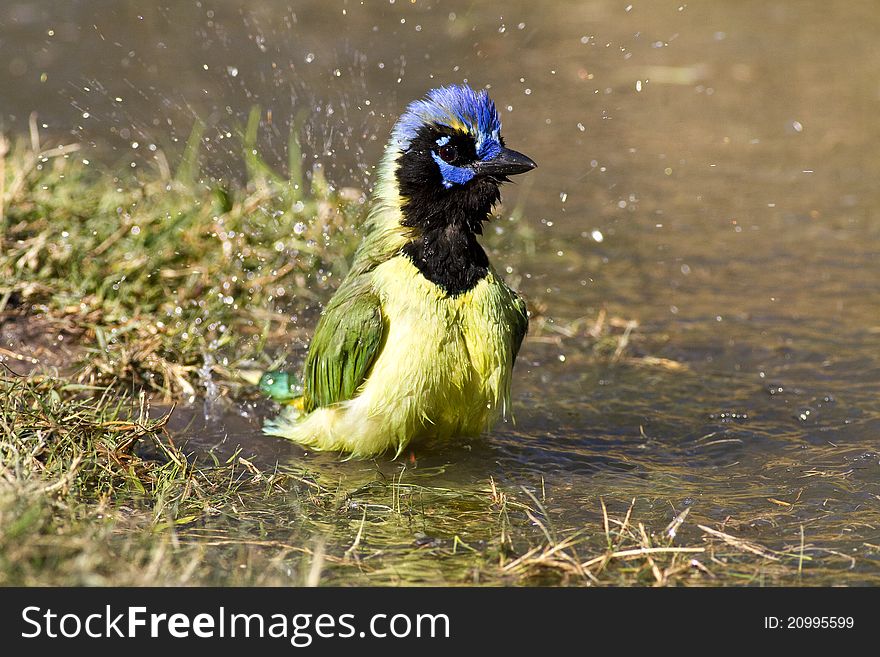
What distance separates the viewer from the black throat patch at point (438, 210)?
409 centimetres

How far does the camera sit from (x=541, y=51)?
9.05 meters

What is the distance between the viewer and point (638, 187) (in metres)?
7.16

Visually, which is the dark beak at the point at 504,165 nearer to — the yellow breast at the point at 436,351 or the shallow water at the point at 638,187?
the yellow breast at the point at 436,351

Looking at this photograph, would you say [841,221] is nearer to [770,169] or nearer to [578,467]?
[770,169]

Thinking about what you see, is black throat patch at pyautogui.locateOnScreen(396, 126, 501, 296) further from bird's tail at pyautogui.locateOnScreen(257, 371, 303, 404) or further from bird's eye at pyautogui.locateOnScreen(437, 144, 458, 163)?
bird's tail at pyautogui.locateOnScreen(257, 371, 303, 404)

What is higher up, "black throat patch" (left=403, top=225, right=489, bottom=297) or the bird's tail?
"black throat patch" (left=403, top=225, right=489, bottom=297)

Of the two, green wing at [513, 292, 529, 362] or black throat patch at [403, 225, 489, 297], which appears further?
green wing at [513, 292, 529, 362]

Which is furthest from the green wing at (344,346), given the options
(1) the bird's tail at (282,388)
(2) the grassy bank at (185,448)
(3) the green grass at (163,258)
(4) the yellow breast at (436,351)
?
(3) the green grass at (163,258)

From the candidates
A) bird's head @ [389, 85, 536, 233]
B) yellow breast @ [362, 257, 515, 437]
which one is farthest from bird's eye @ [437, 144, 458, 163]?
yellow breast @ [362, 257, 515, 437]

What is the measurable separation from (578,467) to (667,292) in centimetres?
189

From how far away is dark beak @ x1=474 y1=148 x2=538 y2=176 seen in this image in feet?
13.5

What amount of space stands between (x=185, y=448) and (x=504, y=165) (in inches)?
57.3

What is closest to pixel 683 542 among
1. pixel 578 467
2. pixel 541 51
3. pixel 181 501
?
pixel 578 467

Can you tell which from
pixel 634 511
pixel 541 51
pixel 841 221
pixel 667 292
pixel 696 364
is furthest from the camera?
pixel 541 51
